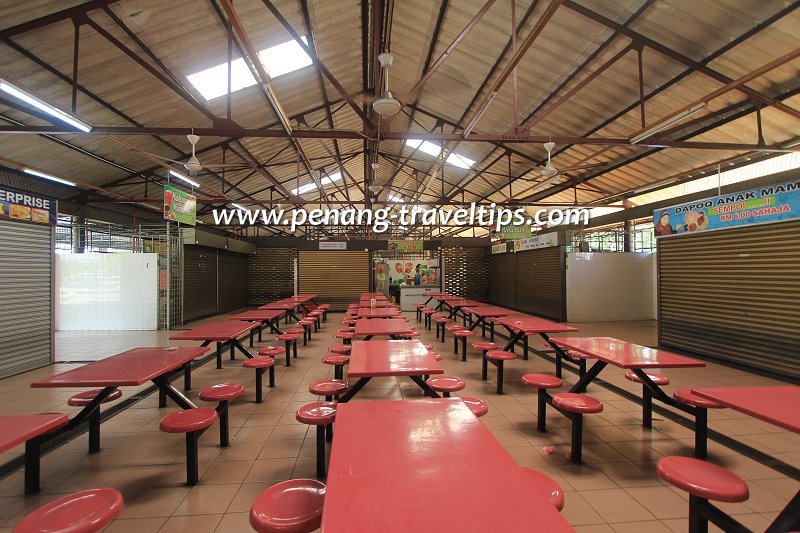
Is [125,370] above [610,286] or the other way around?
the other way around

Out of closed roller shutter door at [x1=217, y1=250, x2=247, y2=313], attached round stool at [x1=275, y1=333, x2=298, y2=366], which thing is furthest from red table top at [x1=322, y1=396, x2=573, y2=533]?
closed roller shutter door at [x1=217, y1=250, x2=247, y2=313]

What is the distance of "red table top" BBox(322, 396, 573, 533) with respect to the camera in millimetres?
1017

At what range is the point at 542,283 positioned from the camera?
1067 centimetres

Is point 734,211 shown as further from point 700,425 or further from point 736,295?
point 700,425

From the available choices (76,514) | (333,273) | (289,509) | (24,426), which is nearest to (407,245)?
(333,273)

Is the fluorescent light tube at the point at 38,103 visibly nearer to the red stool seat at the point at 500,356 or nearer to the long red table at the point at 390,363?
the long red table at the point at 390,363

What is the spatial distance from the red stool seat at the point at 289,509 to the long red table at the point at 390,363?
106 cm

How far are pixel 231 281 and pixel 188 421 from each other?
35.8 ft

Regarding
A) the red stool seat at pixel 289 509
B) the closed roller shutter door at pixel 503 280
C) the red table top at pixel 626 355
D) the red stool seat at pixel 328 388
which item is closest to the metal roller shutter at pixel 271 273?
the closed roller shutter door at pixel 503 280

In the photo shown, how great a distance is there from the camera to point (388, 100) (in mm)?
4523

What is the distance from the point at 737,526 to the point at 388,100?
4728 millimetres

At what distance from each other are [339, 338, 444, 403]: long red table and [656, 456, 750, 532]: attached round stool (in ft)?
4.60

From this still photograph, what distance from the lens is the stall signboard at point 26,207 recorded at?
5094 mm

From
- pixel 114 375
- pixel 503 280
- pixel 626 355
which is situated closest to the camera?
pixel 114 375
